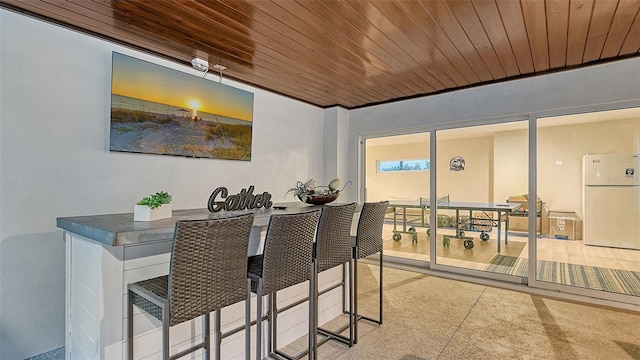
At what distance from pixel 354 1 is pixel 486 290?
11.5ft

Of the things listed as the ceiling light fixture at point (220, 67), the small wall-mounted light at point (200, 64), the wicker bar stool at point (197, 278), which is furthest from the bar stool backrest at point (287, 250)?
the ceiling light fixture at point (220, 67)

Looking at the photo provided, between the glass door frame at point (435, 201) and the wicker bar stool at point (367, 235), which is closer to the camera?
the wicker bar stool at point (367, 235)

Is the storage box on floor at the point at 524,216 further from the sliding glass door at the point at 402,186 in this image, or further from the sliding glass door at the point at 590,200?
the sliding glass door at the point at 402,186

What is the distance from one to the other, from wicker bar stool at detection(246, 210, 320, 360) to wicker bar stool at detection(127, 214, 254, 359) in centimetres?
12

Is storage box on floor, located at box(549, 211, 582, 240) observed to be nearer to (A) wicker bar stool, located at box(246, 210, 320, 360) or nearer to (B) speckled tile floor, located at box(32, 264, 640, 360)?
(B) speckled tile floor, located at box(32, 264, 640, 360)

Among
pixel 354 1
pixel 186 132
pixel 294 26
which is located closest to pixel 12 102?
pixel 186 132

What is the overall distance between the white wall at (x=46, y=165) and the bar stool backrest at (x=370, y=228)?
A: 6.89ft

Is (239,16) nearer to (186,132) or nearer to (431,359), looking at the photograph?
Answer: (186,132)

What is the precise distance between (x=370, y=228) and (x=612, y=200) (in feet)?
10.1

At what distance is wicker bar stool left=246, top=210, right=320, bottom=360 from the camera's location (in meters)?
1.80

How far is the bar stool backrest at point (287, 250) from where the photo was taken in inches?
71.0

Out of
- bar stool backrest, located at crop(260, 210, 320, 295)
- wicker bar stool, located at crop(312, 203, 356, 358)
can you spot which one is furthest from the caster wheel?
bar stool backrest, located at crop(260, 210, 320, 295)

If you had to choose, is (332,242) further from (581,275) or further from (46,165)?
(581,275)

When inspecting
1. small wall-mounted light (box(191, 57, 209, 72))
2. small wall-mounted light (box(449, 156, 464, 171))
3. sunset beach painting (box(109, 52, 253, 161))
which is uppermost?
small wall-mounted light (box(191, 57, 209, 72))
